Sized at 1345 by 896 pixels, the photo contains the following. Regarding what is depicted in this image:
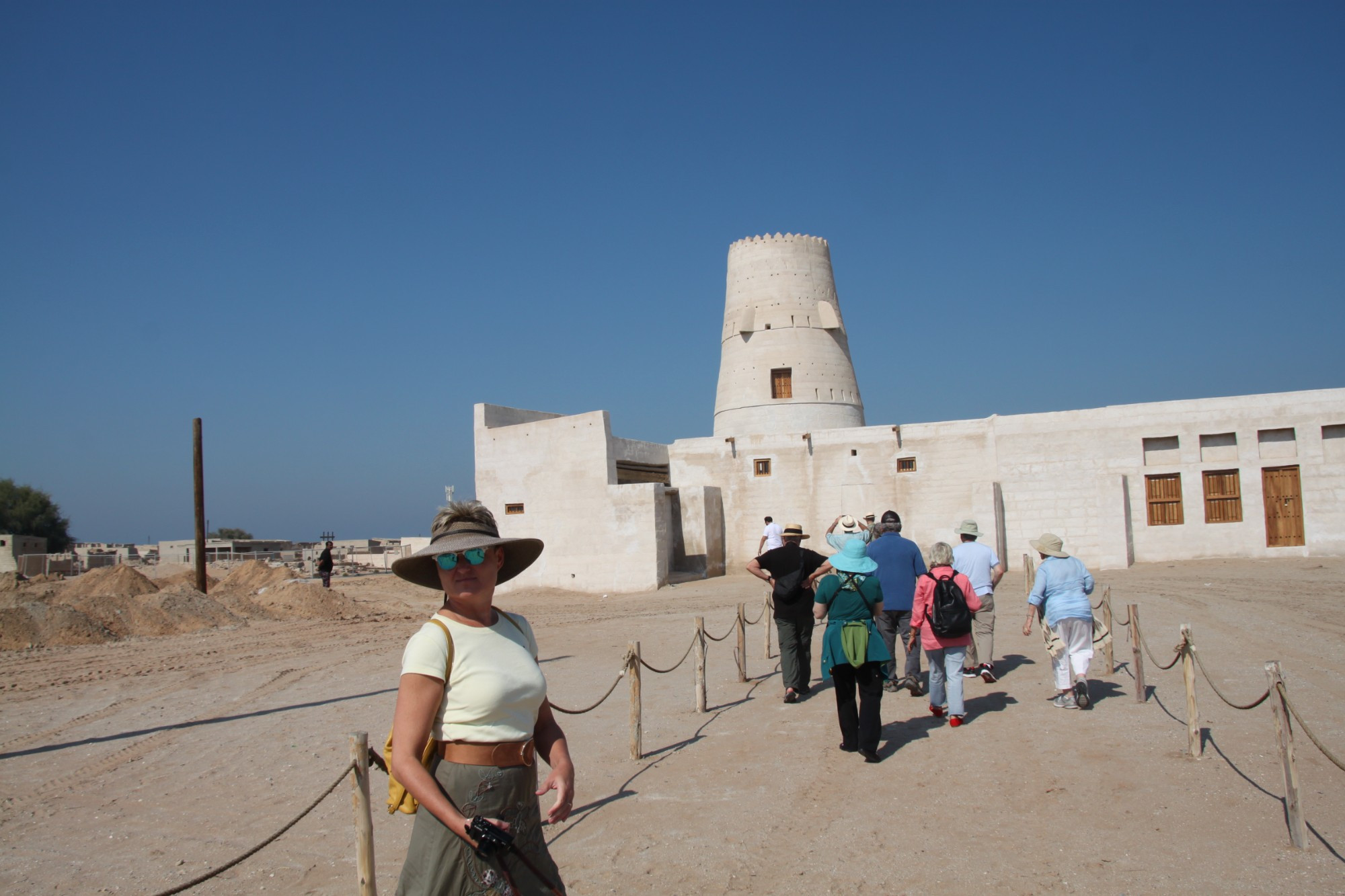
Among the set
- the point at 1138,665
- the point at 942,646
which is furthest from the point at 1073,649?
the point at 942,646

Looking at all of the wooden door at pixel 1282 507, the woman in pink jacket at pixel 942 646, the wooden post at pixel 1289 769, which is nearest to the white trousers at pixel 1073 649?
the woman in pink jacket at pixel 942 646

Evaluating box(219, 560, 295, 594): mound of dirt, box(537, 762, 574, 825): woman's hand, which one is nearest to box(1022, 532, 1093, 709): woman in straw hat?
box(537, 762, 574, 825): woman's hand

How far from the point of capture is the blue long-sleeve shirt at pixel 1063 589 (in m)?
7.59

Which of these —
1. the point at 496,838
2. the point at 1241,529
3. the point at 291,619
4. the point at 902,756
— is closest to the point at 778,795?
the point at 902,756

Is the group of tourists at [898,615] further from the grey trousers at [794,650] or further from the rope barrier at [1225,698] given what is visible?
the rope barrier at [1225,698]

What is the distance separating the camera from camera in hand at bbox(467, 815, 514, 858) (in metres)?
2.53

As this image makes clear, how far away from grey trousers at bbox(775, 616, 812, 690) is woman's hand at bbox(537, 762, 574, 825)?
5.71m

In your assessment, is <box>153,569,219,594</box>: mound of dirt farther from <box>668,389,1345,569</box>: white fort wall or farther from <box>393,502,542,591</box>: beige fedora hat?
<box>393,502,542,591</box>: beige fedora hat

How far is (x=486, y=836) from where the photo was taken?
2.53m

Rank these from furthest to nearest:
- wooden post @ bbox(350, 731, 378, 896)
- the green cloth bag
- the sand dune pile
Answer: the sand dune pile
the green cloth bag
wooden post @ bbox(350, 731, 378, 896)

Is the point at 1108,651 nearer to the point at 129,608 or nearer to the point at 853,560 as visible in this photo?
the point at 853,560

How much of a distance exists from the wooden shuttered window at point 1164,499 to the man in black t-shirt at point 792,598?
45.6 feet

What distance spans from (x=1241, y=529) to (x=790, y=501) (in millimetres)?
9433

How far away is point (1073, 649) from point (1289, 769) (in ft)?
9.99
